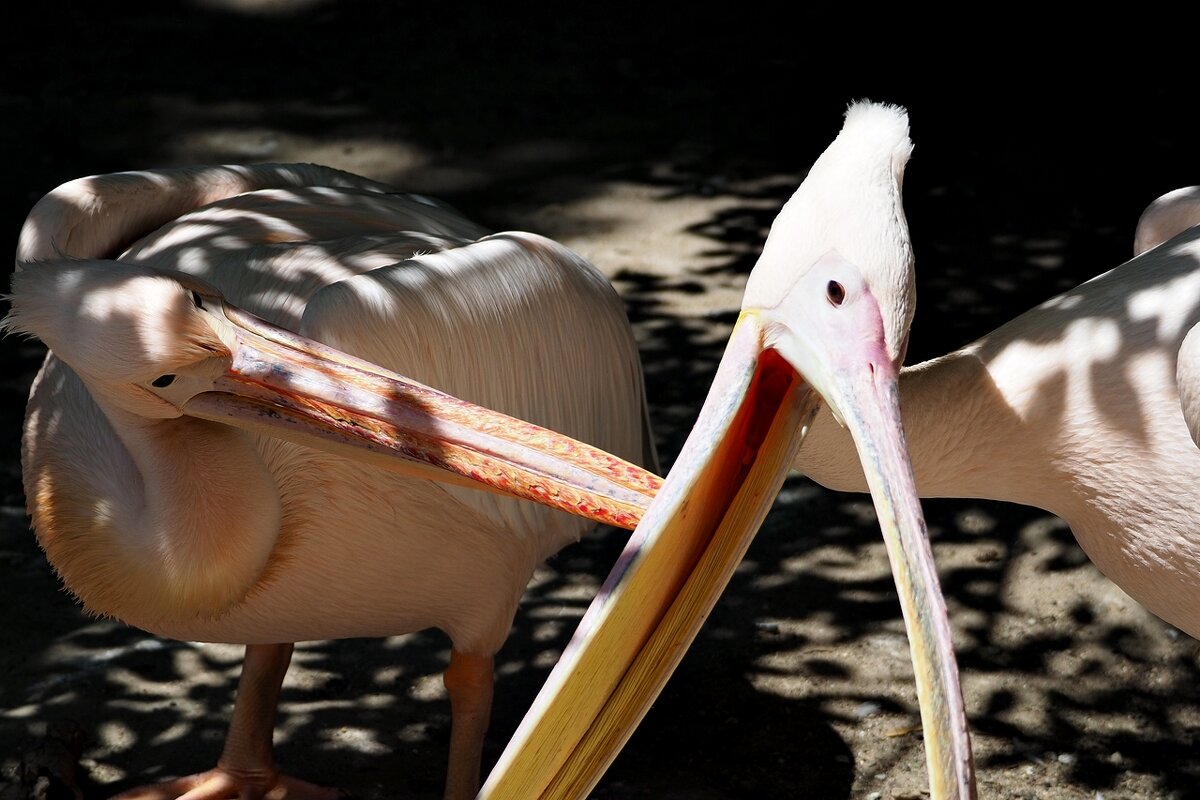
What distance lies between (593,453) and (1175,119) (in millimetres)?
5117

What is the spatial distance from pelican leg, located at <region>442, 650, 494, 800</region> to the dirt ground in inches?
13.0

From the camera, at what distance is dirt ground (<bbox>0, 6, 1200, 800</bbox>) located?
379 centimetres

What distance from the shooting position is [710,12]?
7863 millimetres

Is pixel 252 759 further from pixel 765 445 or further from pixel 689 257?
pixel 689 257

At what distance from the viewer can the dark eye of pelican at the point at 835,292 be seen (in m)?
2.15

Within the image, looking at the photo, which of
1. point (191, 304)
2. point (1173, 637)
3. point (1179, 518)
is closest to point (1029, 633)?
point (1173, 637)

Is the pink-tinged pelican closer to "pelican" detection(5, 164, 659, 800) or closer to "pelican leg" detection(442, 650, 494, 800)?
"pelican" detection(5, 164, 659, 800)

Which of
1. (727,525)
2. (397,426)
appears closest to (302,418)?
(397,426)

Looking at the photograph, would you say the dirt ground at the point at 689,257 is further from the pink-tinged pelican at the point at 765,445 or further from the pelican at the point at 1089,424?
the pink-tinged pelican at the point at 765,445

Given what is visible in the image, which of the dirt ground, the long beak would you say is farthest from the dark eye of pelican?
the dirt ground

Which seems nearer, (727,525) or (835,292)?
(835,292)

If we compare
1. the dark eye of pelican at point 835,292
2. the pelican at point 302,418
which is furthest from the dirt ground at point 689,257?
the dark eye of pelican at point 835,292

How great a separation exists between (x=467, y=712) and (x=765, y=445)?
1.43m

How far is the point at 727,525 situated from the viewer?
2285 millimetres
